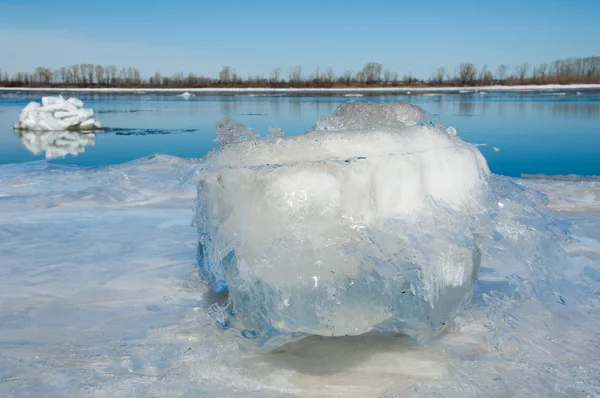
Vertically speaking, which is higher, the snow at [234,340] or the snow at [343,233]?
the snow at [343,233]

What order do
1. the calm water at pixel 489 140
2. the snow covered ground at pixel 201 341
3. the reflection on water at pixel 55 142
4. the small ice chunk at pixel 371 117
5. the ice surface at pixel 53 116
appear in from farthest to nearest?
the ice surface at pixel 53 116
the reflection on water at pixel 55 142
the calm water at pixel 489 140
the small ice chunk at pixel 371 117
the snow covered ground at pixel 201 341

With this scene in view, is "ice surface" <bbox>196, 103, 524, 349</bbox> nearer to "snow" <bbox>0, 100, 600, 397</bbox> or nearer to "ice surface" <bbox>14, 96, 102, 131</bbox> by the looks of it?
"snow" <bbox>0, 100, 600, 397</bbox>

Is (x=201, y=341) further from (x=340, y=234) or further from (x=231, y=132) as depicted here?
(x=231, y=132)

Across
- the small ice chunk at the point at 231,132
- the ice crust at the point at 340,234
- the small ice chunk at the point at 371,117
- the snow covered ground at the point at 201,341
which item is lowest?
the snow covered ground at the point at 201,341

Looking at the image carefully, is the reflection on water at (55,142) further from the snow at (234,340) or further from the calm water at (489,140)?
the snow at (234,340)

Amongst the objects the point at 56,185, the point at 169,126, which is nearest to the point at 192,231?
the point at 56,185

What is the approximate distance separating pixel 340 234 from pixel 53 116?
14316mm

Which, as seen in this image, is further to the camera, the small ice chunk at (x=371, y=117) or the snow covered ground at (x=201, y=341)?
the small ice chunk at (x=371, y=117)

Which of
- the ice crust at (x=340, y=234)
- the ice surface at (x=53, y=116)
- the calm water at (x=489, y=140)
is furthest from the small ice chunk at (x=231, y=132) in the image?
the ice surface at (x=53, y=116)

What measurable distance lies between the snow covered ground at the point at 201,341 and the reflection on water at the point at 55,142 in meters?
8.04

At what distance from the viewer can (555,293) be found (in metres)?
2.42

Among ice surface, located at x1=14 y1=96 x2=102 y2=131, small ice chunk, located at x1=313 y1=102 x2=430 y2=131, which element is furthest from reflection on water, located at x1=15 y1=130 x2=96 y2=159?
Answer: small ice chunk, located at x1=313 y1=102 x2=430 y2=131

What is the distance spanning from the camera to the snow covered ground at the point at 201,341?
5.67 ft

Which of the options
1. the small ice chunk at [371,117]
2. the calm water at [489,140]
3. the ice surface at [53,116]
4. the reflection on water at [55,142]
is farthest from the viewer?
the ice surface at [53,116]
